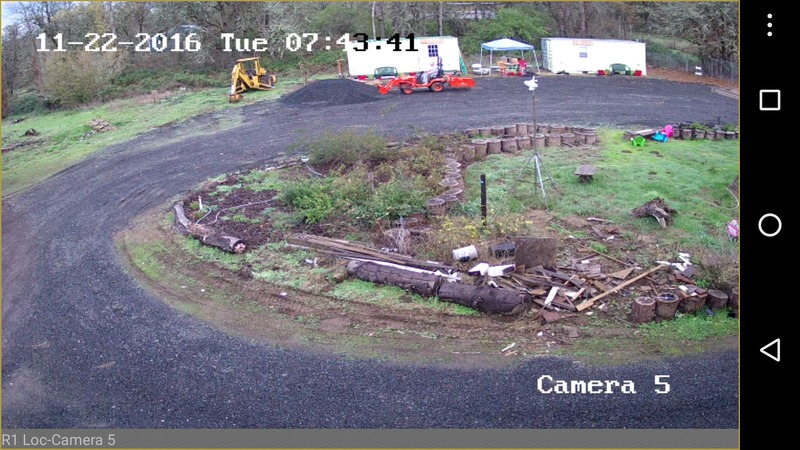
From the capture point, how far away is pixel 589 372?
21.7 feet

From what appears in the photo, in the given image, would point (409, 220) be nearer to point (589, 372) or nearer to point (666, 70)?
point (589, 372)

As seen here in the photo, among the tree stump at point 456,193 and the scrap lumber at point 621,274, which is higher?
the tree stump at point 456,193

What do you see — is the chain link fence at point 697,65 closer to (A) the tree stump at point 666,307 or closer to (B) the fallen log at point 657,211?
(B) the fallen log at point 657,211

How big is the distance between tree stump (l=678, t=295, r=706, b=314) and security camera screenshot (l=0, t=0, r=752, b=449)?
3 cm

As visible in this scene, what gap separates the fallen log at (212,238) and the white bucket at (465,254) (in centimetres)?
341

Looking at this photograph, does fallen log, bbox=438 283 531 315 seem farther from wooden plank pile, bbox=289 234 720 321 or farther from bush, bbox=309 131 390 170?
bush, bbox=309 131 390 170

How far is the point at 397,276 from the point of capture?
342 inches

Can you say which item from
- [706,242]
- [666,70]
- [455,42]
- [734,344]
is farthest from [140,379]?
[666,70]

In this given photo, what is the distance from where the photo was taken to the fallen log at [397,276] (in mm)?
8398

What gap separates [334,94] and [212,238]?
13763mm

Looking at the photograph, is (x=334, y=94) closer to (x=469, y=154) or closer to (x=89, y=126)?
(x=89, y=126)

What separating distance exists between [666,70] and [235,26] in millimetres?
19779

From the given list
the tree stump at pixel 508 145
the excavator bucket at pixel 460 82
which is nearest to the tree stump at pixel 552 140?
the tree stump at pixel 508 145

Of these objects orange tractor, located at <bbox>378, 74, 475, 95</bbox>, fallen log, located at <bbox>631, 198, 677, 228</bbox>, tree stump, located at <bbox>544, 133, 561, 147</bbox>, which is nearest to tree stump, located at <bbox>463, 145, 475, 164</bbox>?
tree stump, located at <bbox>544, 133, 561, 147</bbox>
